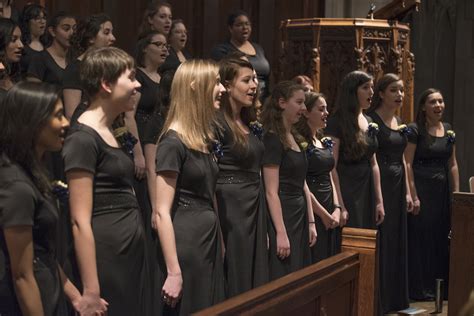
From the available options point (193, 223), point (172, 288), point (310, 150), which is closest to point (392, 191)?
point (310, 150)

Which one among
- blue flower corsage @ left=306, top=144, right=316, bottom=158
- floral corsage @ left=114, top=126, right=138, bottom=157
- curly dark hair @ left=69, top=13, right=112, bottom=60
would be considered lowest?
blue flower corsage @ left=306, top=144, right=316, bottom=158

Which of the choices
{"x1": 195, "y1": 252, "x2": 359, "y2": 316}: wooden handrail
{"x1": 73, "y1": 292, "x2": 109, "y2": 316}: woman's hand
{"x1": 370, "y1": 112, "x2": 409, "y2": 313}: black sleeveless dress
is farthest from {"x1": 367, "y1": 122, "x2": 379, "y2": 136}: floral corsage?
{"x1": 73, "y1": 292, "x2": 109, "y2": 316}: woman's hand

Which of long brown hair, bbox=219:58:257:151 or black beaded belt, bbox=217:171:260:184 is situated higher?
long brown hair, bbox=219:58:257:151

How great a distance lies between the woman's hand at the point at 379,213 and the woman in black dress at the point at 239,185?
6.74 ft

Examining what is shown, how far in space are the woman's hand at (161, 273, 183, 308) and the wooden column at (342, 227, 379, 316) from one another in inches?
28.1

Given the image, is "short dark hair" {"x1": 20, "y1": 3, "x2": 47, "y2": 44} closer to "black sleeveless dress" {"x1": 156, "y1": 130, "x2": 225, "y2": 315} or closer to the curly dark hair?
the curly dark hair

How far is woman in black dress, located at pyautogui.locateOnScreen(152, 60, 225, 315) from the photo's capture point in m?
3.99

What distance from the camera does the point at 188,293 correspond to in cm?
405

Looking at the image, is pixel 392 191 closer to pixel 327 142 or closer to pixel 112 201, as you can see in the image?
pixel 327 142

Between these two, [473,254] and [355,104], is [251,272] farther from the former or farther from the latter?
[355,104]

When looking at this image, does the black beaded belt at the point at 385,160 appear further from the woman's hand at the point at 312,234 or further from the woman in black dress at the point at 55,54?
the woman in black dress at the point at 55,54

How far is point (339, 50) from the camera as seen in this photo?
7023 millimetres

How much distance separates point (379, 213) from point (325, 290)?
130 inches

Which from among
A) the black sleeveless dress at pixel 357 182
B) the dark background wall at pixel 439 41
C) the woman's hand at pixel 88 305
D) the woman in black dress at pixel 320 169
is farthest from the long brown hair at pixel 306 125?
the dark background wall at pixel 439 41
